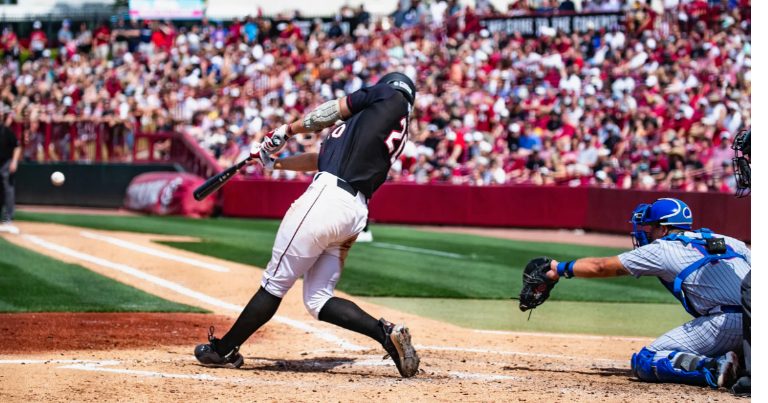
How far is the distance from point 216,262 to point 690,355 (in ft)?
26.0

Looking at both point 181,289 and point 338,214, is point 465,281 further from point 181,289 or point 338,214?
point 338,214

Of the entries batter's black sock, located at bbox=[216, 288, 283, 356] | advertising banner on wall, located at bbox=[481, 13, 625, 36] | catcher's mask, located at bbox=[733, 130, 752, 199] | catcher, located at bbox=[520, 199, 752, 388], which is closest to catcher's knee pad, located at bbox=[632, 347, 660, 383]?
catcher, located at bbox=[520, 199, 752, 388]

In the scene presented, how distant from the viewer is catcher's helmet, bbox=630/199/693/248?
5285 millimetres

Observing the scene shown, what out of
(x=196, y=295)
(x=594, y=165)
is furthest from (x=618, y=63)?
(x=196, y=295)

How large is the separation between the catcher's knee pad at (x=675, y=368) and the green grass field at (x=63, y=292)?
4520 millimetres

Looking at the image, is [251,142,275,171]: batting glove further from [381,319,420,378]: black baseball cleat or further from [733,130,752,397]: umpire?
[733,130,752,397]: umpire

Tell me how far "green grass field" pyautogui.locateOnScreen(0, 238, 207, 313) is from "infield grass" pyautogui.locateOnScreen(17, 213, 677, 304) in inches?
97.9

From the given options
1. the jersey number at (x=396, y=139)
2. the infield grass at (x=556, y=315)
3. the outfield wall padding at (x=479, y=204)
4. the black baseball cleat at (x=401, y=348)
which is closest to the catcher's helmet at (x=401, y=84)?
the jersey number at (x=396, y=139)

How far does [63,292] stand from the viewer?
873 centimetres

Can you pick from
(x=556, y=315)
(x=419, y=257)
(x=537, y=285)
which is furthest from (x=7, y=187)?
(x=537, y=285)

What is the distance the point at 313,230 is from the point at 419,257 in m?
8.45

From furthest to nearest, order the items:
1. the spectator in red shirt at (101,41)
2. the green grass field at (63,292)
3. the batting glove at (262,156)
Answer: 1. the spectator in red shirt at (101,41)
2. the green grass field at (63,292)
3. the batting glove at (262,156)

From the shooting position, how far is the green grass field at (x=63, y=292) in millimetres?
7992

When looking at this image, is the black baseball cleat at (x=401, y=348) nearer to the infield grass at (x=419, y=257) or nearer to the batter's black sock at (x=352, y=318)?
the batter's black sock at (x=352, y=318)
